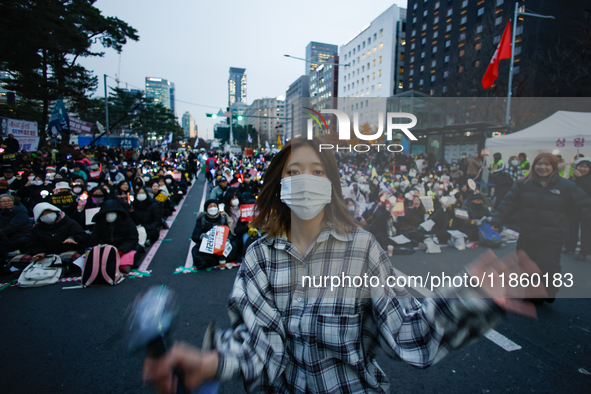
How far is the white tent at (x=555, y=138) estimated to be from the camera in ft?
21.4

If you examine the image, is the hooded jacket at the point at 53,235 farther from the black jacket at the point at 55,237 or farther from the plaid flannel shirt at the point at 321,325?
the plaid flannel shirt at the point at 321,325

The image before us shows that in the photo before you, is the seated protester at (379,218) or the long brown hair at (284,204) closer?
the long brown hair at (284,204)

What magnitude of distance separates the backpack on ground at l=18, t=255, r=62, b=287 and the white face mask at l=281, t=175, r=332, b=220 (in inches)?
243

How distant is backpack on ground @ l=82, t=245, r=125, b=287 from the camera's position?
5184 mm

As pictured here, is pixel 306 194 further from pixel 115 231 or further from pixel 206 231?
pixel 115 231

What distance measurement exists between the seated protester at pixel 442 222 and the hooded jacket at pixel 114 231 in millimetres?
7198

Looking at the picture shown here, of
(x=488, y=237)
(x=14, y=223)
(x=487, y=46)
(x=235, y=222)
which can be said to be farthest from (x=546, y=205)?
(x=487, y=46)

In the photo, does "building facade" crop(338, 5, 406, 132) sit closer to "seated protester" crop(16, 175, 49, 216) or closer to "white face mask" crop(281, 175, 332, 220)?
"seated protester" crop(16, 175, 49, 216)

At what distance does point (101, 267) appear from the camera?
5246 mm

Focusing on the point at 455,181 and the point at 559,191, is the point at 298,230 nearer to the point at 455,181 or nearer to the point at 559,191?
the point at 559,191

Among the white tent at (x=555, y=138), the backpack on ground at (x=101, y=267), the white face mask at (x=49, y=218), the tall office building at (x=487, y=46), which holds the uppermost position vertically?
the tall office building at (x=487, y=46)

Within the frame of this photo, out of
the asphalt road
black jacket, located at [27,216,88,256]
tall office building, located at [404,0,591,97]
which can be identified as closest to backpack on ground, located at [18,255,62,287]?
the asphalt road

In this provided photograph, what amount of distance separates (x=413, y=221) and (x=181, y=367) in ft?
24.0

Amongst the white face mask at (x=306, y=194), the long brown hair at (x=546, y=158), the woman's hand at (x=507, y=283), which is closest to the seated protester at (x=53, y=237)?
the white face mask at (x=306, y=194)
